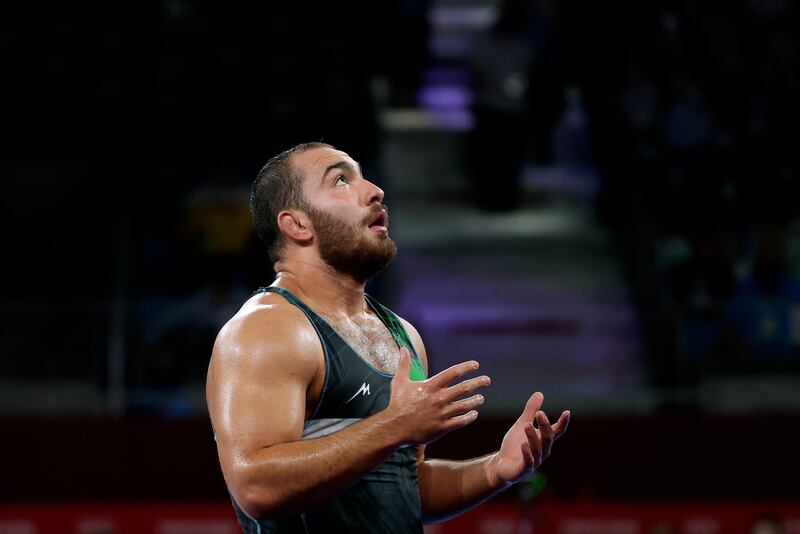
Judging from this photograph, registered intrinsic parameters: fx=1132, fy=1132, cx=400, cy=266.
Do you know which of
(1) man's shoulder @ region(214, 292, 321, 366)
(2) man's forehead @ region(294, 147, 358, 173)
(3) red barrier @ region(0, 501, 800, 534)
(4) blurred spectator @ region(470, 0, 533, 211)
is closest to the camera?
(1) man's shoulder @ region(214, 292, 321, 366)

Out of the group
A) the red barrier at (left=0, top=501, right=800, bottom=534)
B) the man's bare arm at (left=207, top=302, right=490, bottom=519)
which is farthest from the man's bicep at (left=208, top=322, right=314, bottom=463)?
the red barrier at (left=0, top=501, right=800, bottom=534)

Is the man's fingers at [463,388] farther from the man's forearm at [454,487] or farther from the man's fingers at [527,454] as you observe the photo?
the man's forearm at [454,487]

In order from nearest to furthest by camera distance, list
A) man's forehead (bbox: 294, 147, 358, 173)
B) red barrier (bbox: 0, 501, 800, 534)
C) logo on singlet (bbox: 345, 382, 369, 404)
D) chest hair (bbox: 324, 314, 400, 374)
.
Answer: logo on singlet (bbox: 345, 382, 369, 404), chest hair (bbox: 324, 314, 400, 374), man's forehead (bbox: 294, 147, 358, 173), red barrier (bbox: 0, 501, 800, 534)

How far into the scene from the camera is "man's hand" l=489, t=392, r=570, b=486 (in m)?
3.39

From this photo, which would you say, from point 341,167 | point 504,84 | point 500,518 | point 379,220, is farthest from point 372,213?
point 504,84

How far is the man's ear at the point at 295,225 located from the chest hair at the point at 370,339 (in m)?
0.28

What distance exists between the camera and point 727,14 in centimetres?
1304

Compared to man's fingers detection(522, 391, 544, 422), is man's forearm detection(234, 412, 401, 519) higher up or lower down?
higher up

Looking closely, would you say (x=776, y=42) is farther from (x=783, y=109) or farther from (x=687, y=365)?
(x=687, y=365)

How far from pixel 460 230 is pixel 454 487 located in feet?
29.0

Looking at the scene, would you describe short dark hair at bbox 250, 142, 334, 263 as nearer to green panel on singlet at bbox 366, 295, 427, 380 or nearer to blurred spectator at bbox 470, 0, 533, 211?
green panel on singlet at bbox 366, 295, 427, 380

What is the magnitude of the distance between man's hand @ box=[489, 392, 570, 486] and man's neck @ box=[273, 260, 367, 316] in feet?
2.05

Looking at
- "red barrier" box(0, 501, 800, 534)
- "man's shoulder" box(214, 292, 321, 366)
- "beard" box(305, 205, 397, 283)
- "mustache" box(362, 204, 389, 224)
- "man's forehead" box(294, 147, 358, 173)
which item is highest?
"man's forehead" box(294, 147, 358, 173)

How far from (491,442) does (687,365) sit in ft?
5.44
